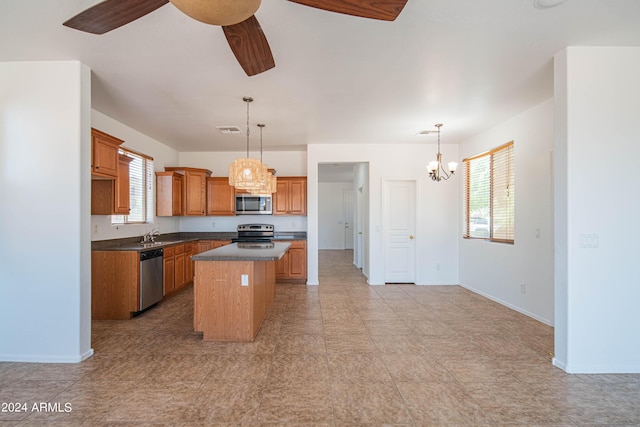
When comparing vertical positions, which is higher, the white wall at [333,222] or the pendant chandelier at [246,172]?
the pendant chandelier at [246,172]

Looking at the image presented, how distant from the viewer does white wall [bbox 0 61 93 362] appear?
2.65m

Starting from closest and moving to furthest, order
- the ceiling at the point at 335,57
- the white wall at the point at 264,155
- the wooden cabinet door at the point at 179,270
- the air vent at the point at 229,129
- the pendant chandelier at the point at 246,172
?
the ceiling at the point at 335,57 → the pendant chandelier at the point at 246,172 → the air vent at the point at 229,129 → the wooden cabinet door at the point at 179,270 → the white wall at the point at 264,155

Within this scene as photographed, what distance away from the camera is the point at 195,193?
5.76m

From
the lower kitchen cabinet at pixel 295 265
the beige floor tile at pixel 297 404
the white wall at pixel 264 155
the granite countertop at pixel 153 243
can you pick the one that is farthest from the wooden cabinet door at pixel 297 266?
the beige floor tile at pixel 297 404

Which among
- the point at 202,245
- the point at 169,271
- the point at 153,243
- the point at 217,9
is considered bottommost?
the point at 169,271

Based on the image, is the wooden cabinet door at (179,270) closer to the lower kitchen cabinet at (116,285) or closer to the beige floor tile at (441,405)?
the lower kitchen cabinet at (116,285)

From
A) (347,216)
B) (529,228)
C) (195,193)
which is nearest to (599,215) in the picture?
(529,228)

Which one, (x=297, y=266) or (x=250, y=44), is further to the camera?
(x=297, y=266)

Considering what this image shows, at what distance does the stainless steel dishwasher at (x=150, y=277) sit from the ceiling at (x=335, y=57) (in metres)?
1.93

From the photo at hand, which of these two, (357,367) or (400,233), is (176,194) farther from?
(357,367)

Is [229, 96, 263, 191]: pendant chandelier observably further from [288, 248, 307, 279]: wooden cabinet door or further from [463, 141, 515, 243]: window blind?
[463, 141, 515, 243]: window blind

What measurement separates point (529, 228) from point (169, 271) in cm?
523

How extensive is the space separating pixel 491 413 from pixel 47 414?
296 cm

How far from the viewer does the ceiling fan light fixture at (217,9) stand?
1.18m
